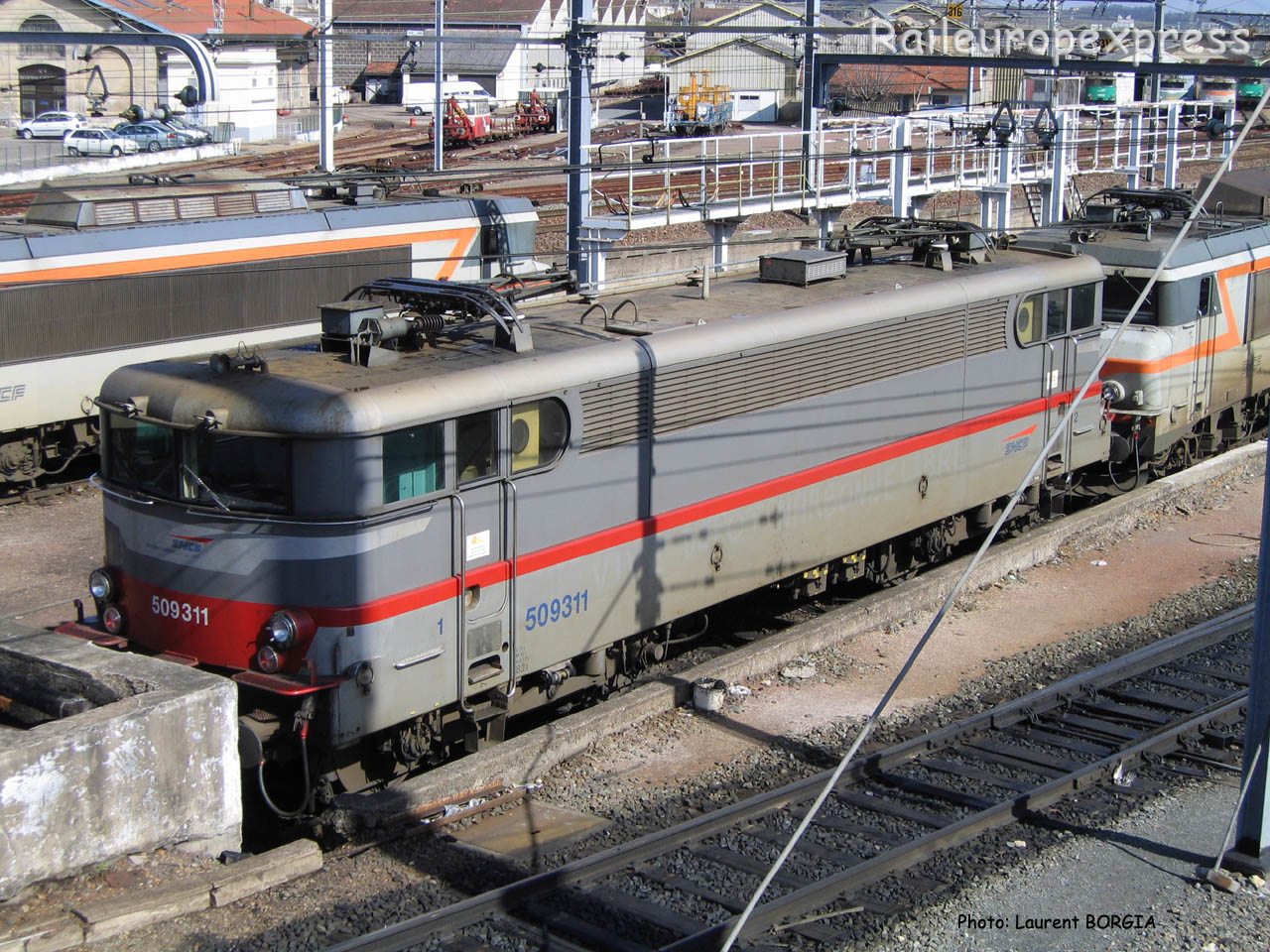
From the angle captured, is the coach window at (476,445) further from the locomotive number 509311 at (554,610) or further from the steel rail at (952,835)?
the steel rail at (952,835)

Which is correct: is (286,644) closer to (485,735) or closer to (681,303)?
(485,735)

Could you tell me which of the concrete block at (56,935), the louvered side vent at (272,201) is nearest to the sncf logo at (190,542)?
the concrete block at (56,935)

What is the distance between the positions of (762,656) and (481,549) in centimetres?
328

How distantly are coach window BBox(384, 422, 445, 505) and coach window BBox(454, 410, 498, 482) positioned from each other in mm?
159

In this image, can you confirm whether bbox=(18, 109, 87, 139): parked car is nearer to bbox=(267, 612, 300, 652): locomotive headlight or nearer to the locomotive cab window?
the locomotive cab window

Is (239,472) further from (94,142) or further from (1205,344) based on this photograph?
→ (94,142)

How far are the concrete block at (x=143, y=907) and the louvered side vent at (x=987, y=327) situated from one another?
859cm

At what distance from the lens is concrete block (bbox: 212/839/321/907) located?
788 cm

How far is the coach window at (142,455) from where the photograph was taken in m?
9.12

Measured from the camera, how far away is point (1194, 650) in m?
12.5

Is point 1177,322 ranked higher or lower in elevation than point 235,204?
lower

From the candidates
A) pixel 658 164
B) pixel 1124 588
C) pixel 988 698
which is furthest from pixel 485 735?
pixel 658 164

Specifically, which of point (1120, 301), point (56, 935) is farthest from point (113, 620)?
point (1120, 301)

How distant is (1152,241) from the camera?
708 inches
